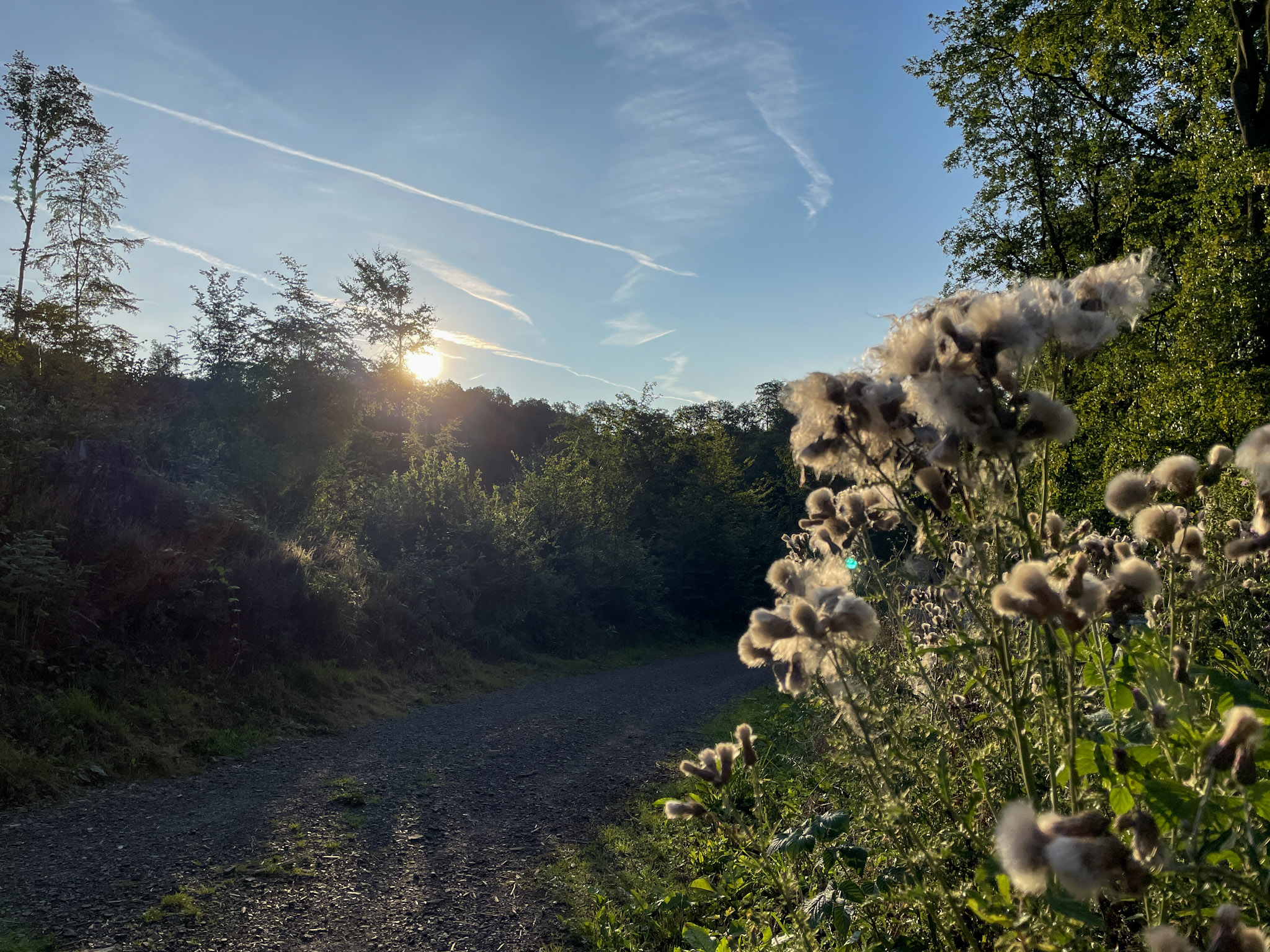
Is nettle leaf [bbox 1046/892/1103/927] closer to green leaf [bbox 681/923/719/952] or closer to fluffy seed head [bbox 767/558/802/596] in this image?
fluffy seed head [bbox 767/558/802/596]

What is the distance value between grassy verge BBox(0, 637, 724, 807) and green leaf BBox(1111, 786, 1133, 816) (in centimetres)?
747

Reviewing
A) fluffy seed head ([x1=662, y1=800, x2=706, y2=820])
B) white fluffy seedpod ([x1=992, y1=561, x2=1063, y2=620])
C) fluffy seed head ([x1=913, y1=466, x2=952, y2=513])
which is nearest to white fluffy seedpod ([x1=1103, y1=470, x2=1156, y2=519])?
fluffy seed head ([x1=913, y1=466, x2=952, y2=513])

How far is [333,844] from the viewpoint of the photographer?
205 inches

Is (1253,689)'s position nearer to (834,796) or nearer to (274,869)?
(834,796)

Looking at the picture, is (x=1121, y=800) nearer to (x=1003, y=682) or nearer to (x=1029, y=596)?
(x=1003, y=682)

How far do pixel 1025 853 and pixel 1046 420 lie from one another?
0.81 meters

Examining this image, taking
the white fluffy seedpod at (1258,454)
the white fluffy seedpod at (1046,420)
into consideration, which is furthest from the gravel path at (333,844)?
the white fluffy seedpod at (1258,454)

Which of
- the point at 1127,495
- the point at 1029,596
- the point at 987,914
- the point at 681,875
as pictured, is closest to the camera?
the point at 1029,596

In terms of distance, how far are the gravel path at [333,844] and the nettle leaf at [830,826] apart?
6.63ft

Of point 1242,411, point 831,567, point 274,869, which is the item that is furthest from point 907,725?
point 1242,411

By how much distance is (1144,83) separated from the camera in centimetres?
1391

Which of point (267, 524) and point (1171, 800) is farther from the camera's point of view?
point (267, 524)

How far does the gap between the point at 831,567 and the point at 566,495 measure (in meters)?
20.3

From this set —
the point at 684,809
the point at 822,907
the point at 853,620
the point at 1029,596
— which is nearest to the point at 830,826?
the point at 822,907
